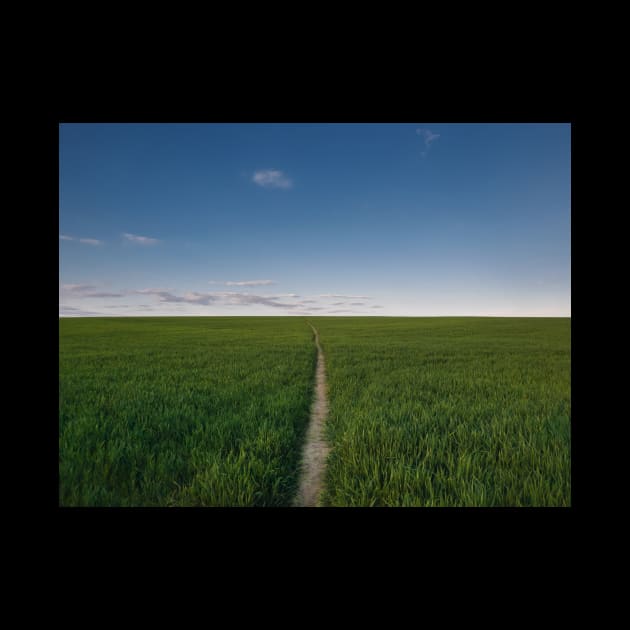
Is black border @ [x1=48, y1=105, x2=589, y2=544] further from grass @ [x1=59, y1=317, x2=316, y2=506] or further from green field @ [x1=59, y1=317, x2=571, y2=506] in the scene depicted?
grass @ [x1=59, y1=317, x2=316, y2=506]

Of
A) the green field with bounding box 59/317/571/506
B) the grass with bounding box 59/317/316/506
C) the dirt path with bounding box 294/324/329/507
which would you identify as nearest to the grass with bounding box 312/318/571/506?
the green field with bounding box 59/317/571/506

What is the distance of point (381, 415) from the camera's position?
13.9ft

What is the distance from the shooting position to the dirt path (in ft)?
9.02

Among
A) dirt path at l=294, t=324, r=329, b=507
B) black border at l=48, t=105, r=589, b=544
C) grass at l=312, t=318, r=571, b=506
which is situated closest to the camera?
black border at l=48, t=105, r=589, b=544

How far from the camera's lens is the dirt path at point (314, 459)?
108 inches

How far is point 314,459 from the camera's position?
3422 mm

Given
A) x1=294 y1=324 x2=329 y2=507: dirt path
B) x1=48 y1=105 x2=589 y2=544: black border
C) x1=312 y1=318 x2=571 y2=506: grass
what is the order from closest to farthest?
x1=48 y1=105 x2=589 y2=544: black border
x1=312 y1=318 x2=571 y2=506: grass
x1=294 y1=324 x2=329 y2=507: dirt path

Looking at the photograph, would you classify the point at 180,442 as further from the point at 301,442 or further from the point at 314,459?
the point at 314,459
